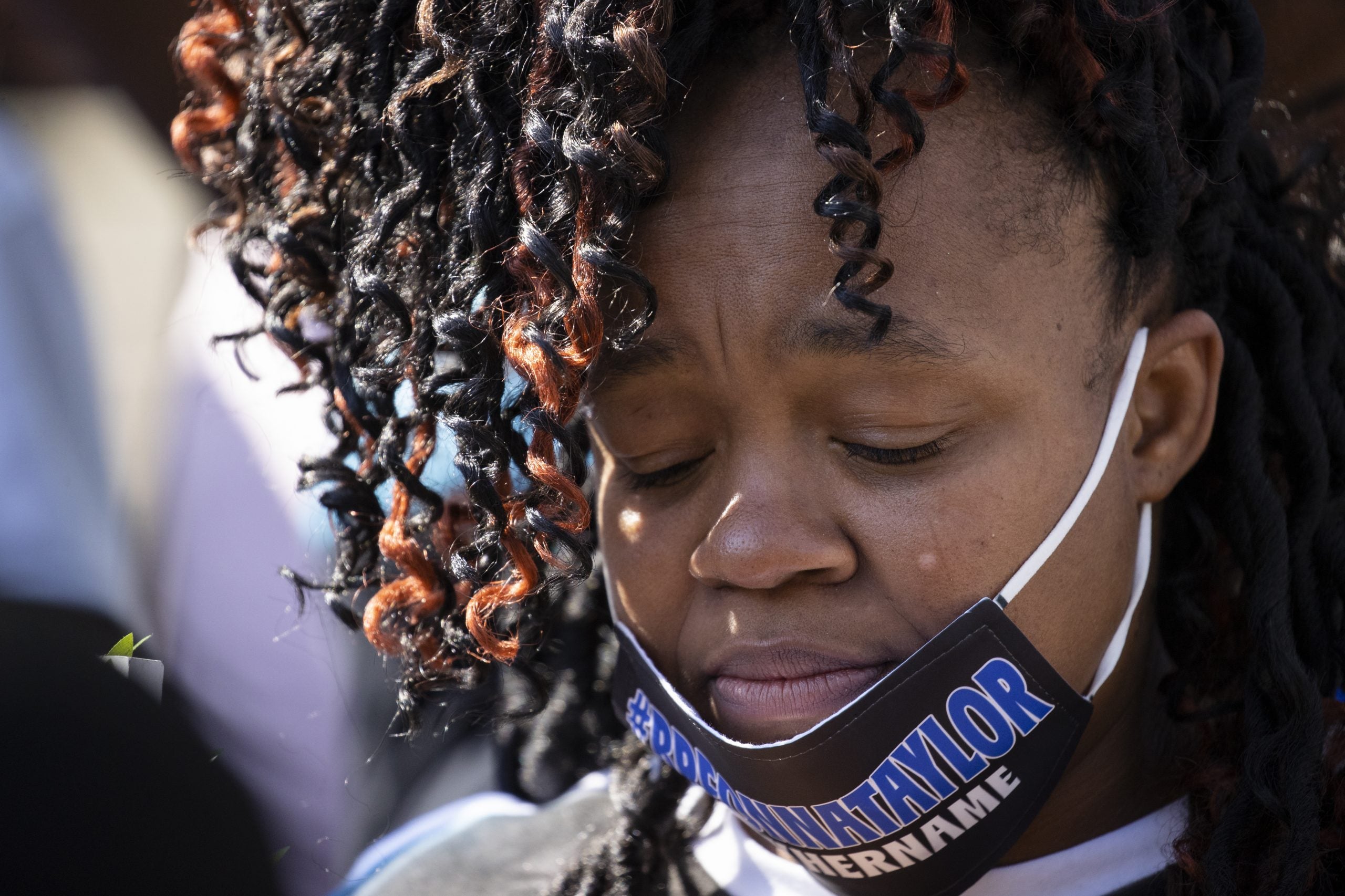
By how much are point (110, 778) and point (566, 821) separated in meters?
1.07

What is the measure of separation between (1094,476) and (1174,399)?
9.8 inches

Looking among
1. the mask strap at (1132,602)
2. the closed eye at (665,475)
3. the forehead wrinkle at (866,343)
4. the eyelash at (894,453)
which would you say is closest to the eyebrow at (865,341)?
the forehead wrinkle at (866,343)

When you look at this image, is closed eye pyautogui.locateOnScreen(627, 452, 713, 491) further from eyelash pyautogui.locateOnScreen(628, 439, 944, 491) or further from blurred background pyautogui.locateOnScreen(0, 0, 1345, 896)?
blurred background pyautogui.locateOnScreen(0, 0, 1345, 896)

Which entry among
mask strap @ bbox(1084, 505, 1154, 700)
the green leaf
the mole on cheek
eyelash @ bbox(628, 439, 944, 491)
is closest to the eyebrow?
eyelash @ bbox(628, 439, 944, 491)

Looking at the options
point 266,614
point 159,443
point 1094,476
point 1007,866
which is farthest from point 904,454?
point 159,443

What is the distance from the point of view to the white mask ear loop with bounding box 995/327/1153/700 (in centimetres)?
170

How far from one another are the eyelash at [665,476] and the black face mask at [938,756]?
0.31 metres

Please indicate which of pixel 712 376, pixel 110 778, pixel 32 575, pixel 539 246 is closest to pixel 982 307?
pixel 712 376

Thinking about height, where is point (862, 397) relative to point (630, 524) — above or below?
above

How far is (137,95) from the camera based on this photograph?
395cm

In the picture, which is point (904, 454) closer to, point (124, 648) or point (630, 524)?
point (630, 524)

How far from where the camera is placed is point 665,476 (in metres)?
1.83

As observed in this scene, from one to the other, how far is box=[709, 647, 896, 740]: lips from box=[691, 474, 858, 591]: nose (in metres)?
0.10

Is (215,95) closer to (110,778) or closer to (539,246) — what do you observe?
(539,246)
